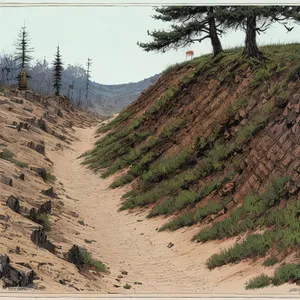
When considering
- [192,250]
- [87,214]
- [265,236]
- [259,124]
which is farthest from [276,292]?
[87,214]

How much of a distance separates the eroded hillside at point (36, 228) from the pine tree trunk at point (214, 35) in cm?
1125

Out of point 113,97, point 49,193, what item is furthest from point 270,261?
point 113,97

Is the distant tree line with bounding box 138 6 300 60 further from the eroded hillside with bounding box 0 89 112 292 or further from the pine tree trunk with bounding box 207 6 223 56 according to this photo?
the eroded hillside with bounding box 0 89 112 292

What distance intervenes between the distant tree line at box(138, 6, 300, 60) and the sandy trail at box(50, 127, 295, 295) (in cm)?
699

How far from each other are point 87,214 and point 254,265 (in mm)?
8486

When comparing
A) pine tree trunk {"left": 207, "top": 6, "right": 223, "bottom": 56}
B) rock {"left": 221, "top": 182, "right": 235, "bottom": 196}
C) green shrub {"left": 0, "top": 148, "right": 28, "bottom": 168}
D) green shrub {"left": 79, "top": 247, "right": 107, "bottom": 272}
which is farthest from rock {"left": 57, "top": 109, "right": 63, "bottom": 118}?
green shrub {"left": 79, "top": 247, "right": 107, "bottom": 272}

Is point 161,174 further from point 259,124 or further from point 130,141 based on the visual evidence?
point 130,141

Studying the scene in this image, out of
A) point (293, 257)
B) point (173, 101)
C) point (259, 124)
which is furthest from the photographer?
point (173, 101)

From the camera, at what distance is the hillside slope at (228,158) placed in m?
11.5

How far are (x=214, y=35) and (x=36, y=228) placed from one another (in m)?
16.9

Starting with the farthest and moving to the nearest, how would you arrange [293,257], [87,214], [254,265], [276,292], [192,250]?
[87,214] → [192,250] → [254,265] → [293,257] → [276,292]

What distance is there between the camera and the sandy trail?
10.2 m

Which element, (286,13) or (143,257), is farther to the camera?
(286,13)

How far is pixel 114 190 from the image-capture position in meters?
20.8
